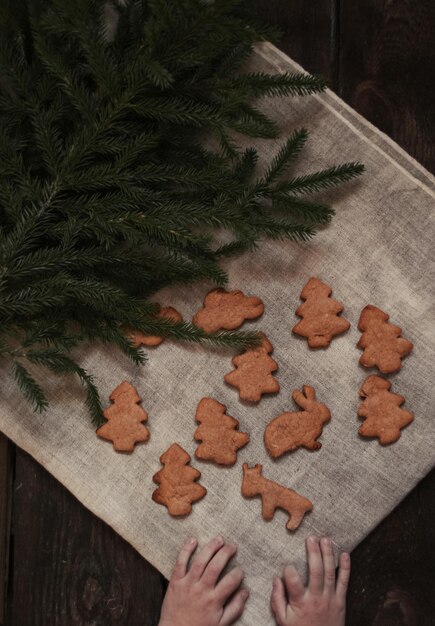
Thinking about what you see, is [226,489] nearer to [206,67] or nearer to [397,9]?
[206,67]

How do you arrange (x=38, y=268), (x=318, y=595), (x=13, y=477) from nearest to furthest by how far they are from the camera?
(x=38, y=268)
(x=318, y=595)
(x=13, y=477)

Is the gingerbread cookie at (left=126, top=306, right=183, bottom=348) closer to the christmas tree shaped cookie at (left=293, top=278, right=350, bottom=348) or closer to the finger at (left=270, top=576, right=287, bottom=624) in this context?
the christmas tree shaped cookie at (left=293, top=278, right=350, bottom=348)

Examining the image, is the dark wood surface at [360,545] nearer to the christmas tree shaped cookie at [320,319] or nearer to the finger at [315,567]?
the finger at [315,567]

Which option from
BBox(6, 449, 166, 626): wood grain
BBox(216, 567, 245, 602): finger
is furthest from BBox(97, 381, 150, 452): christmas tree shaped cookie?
BBox(216, 567, 245, 602): finger

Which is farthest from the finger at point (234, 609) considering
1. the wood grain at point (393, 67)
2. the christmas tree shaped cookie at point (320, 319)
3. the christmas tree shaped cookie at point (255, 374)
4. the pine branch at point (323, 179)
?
the wood grain at point (393, 67)

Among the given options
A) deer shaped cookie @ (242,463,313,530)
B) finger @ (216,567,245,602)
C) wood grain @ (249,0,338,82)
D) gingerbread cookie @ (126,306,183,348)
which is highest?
wood grain @ (249,0,338,82)

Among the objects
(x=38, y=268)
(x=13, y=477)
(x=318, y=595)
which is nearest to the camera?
(x=38, y=268)

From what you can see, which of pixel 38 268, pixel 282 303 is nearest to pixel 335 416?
pixel 282 303
